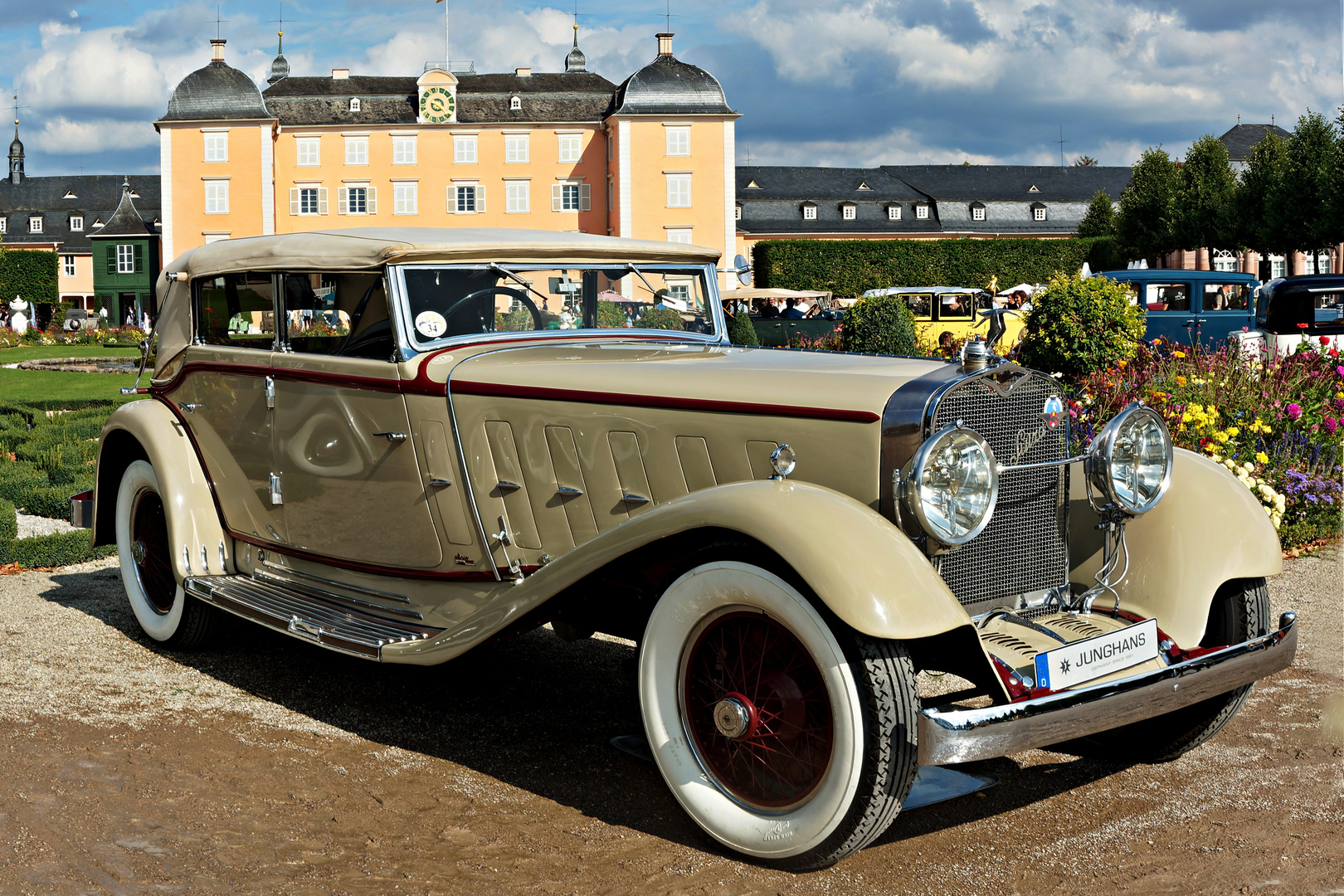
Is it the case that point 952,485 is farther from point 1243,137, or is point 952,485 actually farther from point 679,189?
point 1243,137

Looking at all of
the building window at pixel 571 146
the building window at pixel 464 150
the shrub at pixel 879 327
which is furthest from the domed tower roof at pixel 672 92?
the shrub at pixel 879 327

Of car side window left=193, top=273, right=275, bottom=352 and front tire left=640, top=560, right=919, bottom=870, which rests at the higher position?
car side window left=193, top=273, right=275, bottom=352

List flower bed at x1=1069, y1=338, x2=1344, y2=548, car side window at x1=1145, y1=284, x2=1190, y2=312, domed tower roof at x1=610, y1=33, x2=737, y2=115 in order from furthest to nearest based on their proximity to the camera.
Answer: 1. domed tower roof at x1=610, y1=33, x2=737, y2=115
2. car side window at x1=1145, y1=284, x2=1190, y2=312
3. flower bed at x1=1069, y1=338, x2=1344, y2=548

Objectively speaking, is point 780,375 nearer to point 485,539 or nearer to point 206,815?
point 485,539

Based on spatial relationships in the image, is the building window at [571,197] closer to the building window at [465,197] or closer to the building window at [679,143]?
the building window at [465,197]

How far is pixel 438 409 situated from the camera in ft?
13.6

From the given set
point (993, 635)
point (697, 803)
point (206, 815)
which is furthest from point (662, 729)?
point (206, 815)

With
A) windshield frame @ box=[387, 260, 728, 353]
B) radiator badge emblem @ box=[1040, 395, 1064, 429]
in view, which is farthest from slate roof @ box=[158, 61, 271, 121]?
radiator badge emblem @ box=[1040, 395, 1064, 429]

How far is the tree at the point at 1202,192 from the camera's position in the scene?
43.5 meters

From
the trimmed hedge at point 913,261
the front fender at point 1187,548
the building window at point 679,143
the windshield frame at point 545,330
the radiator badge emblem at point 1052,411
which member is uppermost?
the building window at point 679,143

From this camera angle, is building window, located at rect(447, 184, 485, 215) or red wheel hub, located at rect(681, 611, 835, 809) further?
building window, located at rect(447, 184, 485, 215)

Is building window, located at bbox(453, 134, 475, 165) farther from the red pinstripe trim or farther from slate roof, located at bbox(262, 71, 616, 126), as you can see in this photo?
the red pinstripe trim

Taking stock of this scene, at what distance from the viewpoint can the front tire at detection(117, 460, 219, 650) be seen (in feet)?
17.5

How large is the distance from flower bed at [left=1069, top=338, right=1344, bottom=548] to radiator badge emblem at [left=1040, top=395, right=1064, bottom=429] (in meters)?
3.62
